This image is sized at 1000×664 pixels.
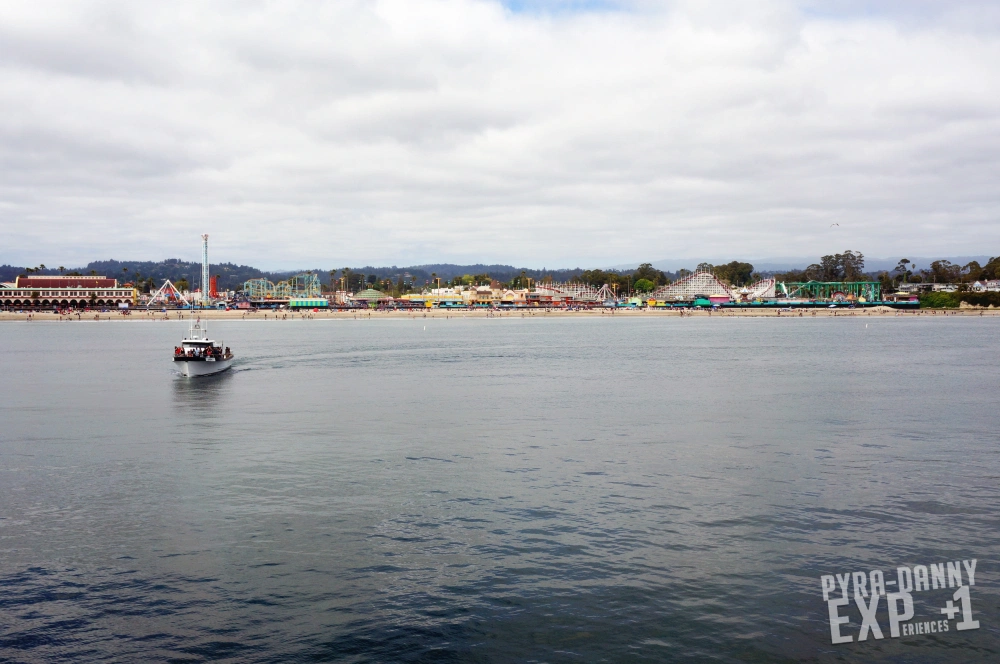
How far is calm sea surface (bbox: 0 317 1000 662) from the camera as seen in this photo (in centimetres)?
1344

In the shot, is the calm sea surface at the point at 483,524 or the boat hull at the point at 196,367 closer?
the calm sea surface at the point at 483,524

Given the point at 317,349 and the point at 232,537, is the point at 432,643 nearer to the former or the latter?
the point at 232,537

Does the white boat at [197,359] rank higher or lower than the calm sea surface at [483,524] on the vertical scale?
higher

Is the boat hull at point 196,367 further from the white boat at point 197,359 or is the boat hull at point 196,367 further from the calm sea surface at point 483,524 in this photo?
Answer: the calm sea surface at point 483,524

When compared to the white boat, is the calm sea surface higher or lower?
lower

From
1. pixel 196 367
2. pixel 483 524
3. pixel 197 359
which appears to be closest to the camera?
pixel 483 524

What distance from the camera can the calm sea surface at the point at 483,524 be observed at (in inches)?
529

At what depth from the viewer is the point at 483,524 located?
19.4m

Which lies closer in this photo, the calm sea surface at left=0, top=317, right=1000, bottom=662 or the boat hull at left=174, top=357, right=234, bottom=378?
the calm sea surface at left=0, top=317, right=1000, bottom=662

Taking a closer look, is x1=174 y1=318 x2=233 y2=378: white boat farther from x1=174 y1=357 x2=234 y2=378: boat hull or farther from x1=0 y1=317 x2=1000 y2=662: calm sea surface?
x1=0 y1=317 x2=1000 y2=662: calm sea surface

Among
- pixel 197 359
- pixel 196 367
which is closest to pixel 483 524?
pixel 197 359

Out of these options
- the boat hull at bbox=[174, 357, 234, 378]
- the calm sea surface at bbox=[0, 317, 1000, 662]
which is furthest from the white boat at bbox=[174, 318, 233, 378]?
the calm sea surface at bbox=[0, 317, 1000, 662]

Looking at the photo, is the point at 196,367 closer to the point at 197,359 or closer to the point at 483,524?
the point at 197,359

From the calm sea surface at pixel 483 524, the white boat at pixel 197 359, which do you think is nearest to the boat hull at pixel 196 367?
the white boat at pixel 197 359
